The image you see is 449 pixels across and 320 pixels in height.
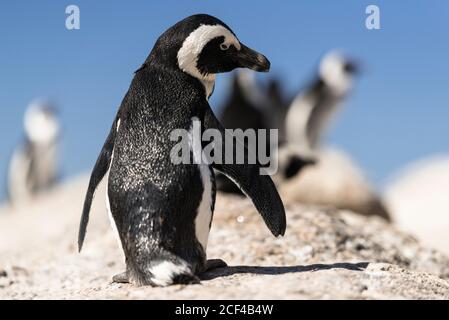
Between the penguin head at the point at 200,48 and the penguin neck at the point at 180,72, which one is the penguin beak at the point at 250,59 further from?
the penguin neck at the point at 180,72

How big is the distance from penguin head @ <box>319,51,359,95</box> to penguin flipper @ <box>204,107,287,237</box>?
18550mm

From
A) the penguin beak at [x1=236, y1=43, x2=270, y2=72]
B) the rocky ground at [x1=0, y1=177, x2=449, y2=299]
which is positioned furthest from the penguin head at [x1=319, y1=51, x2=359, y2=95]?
the penguin beak at [x1=236, y1=43, x2=270, y2=72]

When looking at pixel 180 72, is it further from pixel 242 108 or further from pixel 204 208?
pixel 242 108

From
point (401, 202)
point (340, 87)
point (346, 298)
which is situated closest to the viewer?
point (346, 298)

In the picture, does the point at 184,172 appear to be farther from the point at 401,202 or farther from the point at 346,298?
the point at 401,202

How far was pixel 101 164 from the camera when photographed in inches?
183

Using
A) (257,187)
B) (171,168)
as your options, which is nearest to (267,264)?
(257,187)

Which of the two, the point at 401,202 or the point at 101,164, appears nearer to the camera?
the point at 101,164

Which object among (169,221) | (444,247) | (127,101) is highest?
(127,101)

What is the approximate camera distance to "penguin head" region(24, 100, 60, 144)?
25.2 m

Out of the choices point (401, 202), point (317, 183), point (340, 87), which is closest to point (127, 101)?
point (317, 183)

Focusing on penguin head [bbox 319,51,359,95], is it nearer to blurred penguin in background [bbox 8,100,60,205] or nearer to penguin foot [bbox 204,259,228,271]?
blurred penguin in background [bbox 8,100,60,205]
